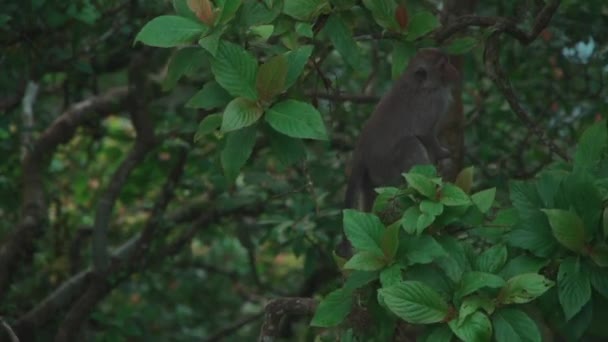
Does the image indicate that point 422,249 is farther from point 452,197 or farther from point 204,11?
point 204,11

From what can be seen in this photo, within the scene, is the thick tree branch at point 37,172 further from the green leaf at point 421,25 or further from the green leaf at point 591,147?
the green leaf at point 591,147

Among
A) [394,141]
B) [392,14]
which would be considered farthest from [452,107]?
[392,14]

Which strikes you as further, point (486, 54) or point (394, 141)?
point (394, 141)

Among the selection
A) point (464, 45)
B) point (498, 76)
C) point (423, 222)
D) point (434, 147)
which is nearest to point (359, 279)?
point (423, 222)

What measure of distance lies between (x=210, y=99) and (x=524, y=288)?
2.55 feet

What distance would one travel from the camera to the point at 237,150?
239 cm

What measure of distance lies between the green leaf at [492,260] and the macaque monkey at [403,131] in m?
1.29

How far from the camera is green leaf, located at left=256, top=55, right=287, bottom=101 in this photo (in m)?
2.33

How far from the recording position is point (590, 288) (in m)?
2.27

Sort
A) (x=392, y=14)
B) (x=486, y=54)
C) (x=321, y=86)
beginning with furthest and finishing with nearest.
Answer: (x=321, y=86)
(x=486, y=54)
(x=392, y=14)

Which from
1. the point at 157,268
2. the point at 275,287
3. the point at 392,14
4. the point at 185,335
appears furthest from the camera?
the point at 275,287

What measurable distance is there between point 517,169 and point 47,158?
5.86 ft

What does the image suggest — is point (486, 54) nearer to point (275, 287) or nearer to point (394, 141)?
point (394, 141)

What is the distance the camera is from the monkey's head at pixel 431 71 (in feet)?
13.4
